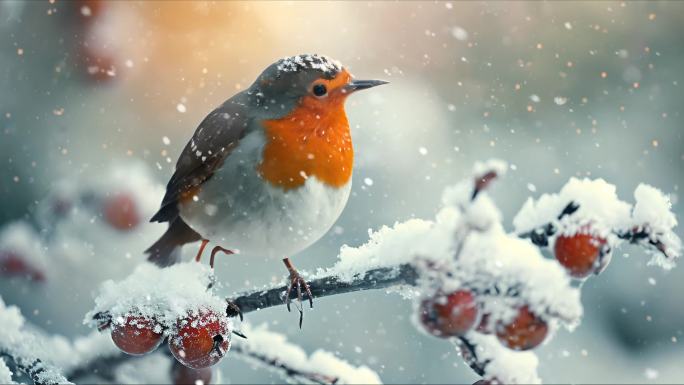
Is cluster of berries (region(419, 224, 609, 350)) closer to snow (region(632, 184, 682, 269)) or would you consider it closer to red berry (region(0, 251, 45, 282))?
snow (region(632, 184, 682, 269))

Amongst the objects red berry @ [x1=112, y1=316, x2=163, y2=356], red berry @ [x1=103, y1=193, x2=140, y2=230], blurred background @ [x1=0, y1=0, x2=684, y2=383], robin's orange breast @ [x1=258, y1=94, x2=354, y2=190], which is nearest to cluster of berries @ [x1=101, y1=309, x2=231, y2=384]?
red berry @ [x1=112, y1=316, x2=163, y2=356]

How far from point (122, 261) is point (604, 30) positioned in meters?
1.88

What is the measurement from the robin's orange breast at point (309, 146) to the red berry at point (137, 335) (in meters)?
0.34

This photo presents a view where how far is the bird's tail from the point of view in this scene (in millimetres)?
1409

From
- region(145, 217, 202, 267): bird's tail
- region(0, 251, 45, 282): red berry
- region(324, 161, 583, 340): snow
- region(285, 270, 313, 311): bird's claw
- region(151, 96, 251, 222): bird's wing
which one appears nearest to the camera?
region(324, 161, 583, 340): snow

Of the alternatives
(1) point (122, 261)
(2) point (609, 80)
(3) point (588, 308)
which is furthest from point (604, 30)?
(1) point (122, 261)

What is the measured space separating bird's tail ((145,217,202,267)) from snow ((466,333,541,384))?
76cm

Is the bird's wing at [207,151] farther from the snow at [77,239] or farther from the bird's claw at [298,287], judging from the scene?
the snow at [77,239]

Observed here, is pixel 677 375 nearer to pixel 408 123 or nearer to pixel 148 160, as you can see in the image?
pixel 408 123

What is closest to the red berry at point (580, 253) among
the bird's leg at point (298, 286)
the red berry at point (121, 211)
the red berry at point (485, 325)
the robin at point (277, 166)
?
the red berry at point (485, 325)

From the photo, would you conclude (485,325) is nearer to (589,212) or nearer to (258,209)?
(589,212)

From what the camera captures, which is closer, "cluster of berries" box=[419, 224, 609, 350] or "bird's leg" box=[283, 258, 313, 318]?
"cluster of berries" box=[419, 224, 609, 350]

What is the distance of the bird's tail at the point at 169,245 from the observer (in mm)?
1409

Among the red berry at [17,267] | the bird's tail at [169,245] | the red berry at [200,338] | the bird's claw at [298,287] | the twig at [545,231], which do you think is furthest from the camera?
the red berry at [17,267]
